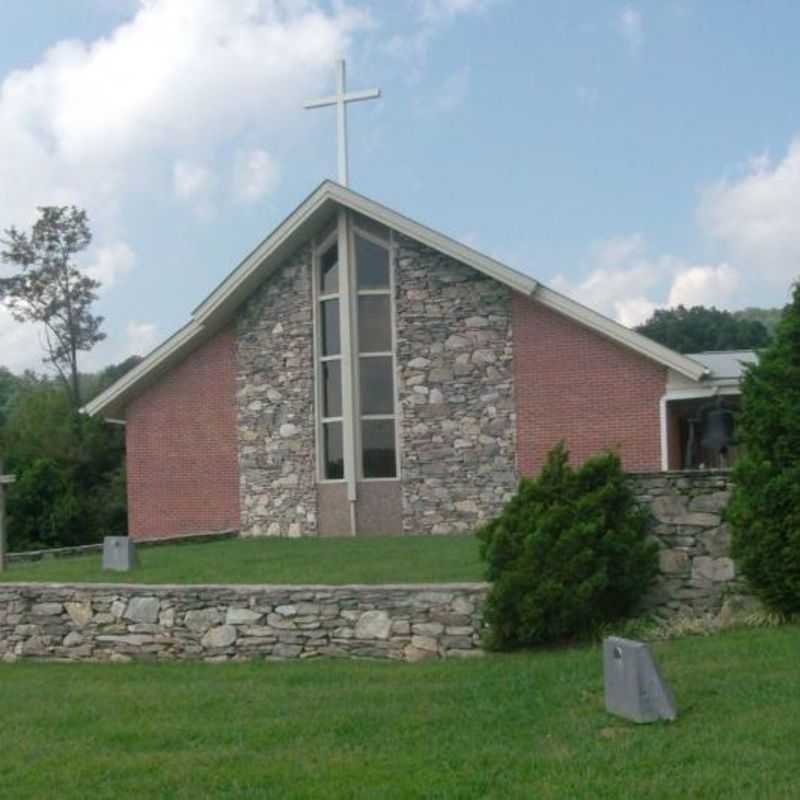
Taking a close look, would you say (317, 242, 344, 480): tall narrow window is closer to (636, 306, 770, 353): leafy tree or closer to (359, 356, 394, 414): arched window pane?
(359, 356, 394, 414): arched window pane

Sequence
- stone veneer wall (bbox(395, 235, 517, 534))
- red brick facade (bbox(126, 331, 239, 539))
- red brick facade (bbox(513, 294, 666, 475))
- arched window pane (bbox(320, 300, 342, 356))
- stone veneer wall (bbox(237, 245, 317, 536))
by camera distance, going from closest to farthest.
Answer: red brick facade (bbox(513, 294, 666, 475))
stone veneer wall (bbox(395, 235, 517, 534))
arched window pane (bbox(320, 300, 342, 356))
stone veneer wall (bbox(237, 245, 317, 536))
red brick facade (bbox(126, 331, 239, 539))

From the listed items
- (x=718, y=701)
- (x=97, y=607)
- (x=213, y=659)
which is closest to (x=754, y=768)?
(x=718, y=701)

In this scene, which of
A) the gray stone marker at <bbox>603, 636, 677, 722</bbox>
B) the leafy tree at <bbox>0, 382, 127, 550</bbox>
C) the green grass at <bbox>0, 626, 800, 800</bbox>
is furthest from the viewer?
the leafy tree at <bbox>0, 382, 127, 550</bbox>

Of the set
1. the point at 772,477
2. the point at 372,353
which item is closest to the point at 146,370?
the point at 372,353

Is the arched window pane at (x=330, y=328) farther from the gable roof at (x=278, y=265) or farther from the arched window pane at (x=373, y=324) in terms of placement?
the gable roof at (x=278, y=265)

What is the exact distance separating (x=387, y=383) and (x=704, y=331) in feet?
126

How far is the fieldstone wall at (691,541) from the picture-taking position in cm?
1089

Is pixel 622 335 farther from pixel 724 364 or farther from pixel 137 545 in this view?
pixel 137 545

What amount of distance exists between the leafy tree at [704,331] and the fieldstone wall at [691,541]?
145 feet

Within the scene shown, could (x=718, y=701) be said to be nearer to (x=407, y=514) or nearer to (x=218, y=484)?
(x=407, y=514)

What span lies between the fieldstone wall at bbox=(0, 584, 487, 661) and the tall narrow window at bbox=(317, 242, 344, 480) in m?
9.31

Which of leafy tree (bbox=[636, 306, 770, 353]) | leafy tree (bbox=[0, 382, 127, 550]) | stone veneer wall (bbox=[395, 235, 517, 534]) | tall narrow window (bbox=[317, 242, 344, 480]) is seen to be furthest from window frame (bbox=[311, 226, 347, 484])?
leafy tree (bbox=[636, 306, 770, 353])

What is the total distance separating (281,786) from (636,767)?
1864 millimetres

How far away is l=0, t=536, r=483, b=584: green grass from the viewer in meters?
13.5
